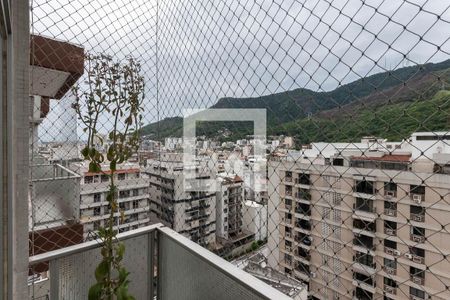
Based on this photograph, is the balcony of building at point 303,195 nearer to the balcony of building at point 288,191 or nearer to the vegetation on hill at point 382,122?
the balcony of building at point 288,191

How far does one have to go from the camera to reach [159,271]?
1.22m

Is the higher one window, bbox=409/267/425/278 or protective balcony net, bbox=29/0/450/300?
protective balcony net, bbox=29/0/450/300

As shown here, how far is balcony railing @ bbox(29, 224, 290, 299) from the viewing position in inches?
31.9

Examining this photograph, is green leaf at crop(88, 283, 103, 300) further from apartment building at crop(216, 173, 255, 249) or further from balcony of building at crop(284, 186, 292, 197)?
balcony of building at crop(284, 186, 292, 197)

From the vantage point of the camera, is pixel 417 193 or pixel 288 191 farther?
pixel 288 191

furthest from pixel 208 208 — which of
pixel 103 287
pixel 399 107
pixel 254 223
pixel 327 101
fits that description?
pixel 399 107

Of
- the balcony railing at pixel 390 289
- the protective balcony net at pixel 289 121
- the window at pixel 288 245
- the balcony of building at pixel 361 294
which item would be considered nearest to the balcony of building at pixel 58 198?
the protective balcony net at pixel 289 121

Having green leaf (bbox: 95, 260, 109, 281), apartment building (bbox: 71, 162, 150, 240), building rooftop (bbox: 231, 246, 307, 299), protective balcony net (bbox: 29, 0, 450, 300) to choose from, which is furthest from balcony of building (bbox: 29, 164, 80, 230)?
building rooftop (bbox: 231, 246, 307, 299)

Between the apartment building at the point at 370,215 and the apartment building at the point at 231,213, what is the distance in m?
0.31

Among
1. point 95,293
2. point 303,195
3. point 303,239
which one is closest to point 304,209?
point 303,195

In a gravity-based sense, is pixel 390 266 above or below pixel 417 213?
below

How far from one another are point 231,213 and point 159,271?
683 millimetres

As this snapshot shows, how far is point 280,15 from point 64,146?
2.55 m

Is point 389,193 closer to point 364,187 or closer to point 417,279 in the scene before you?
point 364,187
